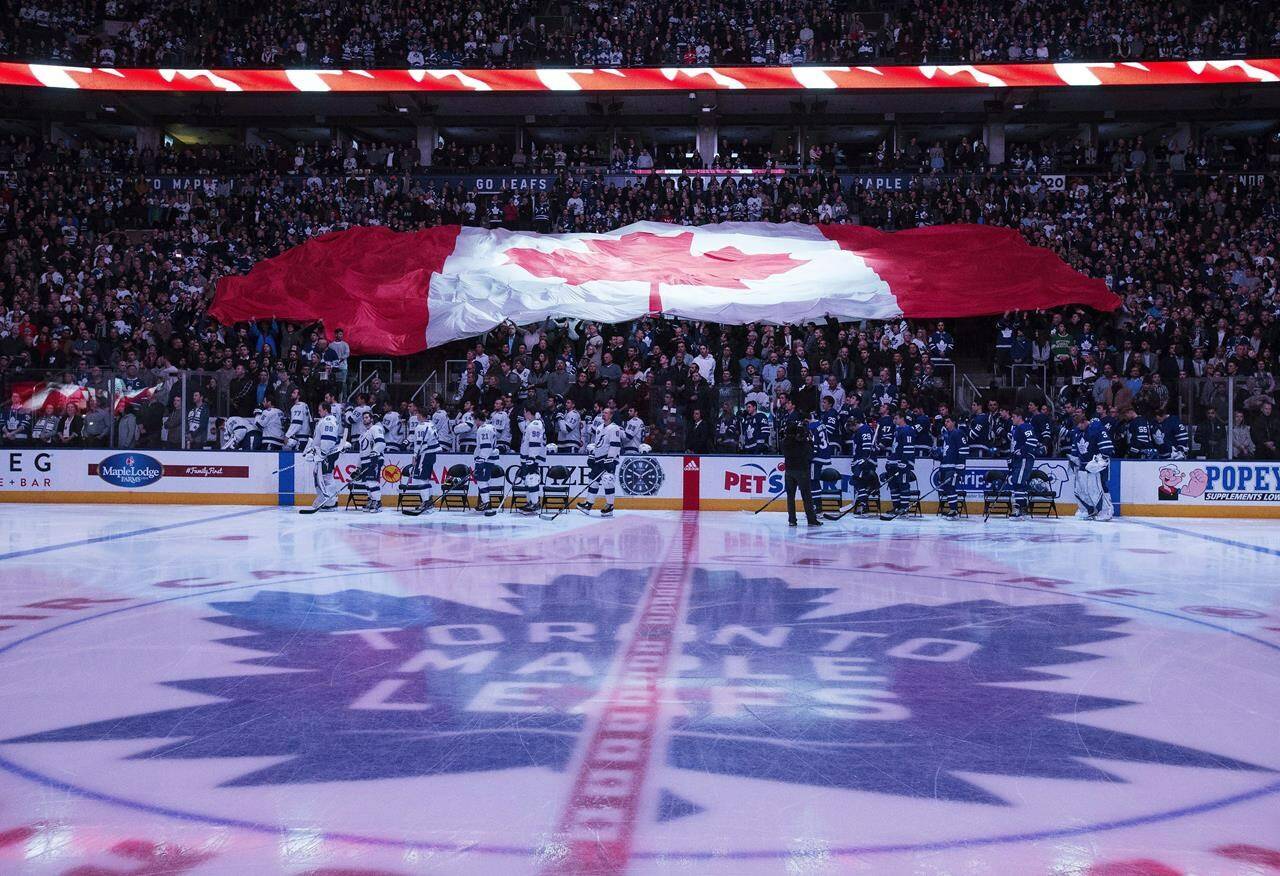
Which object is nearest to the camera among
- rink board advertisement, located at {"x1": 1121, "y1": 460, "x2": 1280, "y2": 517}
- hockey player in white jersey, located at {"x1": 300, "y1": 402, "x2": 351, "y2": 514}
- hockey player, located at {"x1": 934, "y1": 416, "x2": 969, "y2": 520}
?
hockey player in white jersey, located at {"x1": 300, "y1": 402, "x2": 351, "y2": 514}

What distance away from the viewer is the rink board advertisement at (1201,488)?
63.6ft

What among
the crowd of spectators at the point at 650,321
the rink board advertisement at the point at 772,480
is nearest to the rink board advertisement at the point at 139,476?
the crowd of spectators at the point at 650,321

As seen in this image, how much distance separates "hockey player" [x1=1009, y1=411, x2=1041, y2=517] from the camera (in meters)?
19.0

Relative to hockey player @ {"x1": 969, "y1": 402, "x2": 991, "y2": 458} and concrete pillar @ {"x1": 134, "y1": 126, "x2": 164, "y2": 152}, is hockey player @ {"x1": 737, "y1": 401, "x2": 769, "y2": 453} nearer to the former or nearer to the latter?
hockey player @ {"x1": 969, "y1": 402, "x2": 991, "y2": 458}

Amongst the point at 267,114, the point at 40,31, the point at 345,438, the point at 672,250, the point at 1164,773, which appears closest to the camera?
the point at 1164,773

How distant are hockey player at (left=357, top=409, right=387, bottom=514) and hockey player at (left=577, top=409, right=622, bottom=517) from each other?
3.55 meters

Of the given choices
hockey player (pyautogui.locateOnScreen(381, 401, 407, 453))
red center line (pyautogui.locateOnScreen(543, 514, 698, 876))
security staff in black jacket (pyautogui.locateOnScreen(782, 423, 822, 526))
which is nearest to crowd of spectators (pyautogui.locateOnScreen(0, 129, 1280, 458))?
hockey player (pyautogui.locateOnScreen(381, 401, 407, 453))

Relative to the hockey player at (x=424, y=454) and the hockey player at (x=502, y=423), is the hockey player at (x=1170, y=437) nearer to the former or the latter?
the hockey player at (x=502, y=423)

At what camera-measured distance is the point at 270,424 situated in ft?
67.0

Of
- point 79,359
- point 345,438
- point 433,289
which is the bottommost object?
point 345,438

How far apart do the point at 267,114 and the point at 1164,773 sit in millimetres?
37834

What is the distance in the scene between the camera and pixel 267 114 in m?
37.4

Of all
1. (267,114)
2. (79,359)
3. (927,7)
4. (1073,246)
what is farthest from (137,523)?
(927,7)

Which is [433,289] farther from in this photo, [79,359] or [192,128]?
[192,128]
